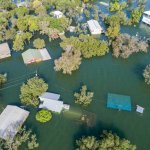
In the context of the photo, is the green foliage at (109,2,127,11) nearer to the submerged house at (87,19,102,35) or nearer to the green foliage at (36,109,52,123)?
the submerged house at (87,19,102,35)

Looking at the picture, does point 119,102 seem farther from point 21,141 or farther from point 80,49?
point 21,141

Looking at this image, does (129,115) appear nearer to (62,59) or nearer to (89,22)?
(62,59)

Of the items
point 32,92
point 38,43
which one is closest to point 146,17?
point 38,43

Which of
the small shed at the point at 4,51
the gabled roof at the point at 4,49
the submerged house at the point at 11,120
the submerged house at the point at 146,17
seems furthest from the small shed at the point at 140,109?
the submerged house at the point at 146,17

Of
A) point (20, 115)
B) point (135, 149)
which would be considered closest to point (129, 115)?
point (135, 149)

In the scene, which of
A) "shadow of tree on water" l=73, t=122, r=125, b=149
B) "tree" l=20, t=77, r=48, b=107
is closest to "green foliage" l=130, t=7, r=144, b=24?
"tree" l=20, t=77, r=48, b=107

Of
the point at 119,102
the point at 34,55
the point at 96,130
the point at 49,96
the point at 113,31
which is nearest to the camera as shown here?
the point at 96,130
